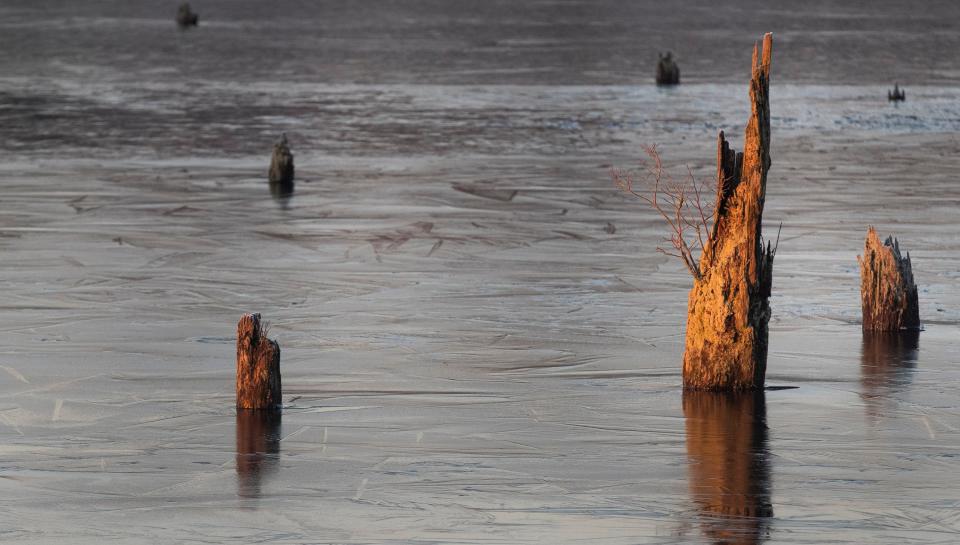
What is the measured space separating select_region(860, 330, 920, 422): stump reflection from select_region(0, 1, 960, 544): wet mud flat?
51 mm

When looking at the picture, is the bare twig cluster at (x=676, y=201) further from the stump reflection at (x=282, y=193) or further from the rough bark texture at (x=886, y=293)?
the stump reflection at (x=282, y=193)

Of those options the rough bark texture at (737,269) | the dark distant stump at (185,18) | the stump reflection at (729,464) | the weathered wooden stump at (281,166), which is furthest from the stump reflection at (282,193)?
the dark distant stump at (185,18)

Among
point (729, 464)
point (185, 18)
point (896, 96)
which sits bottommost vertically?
point (729, 464)

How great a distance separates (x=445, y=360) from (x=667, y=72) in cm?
3789

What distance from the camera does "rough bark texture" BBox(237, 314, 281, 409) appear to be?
48.1 ft

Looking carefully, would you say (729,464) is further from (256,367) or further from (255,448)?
(256,367)

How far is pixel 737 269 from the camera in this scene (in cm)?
1487

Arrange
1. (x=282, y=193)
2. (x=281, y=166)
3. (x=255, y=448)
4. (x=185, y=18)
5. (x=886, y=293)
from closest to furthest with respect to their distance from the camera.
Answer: (x=255, y=448) < (x=886, y=293) < (x=282, y=193) < (x=281, y=166) < (x=185, y=18)

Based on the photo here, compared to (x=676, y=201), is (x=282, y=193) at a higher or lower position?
higher

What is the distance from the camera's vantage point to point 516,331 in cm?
1880

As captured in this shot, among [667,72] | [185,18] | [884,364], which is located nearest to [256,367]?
[884,364]

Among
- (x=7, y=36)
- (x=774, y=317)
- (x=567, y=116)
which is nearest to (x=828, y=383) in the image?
(x=774, y=317)

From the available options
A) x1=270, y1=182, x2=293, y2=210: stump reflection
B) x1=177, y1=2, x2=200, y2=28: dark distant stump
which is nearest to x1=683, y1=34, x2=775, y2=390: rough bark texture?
x1=270, y1=182, x2=293, y2=210: stump reflection

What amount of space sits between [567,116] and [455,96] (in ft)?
21.6
